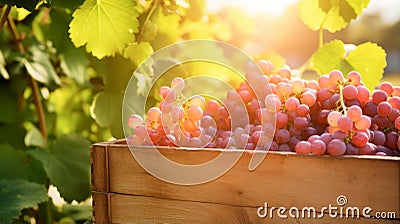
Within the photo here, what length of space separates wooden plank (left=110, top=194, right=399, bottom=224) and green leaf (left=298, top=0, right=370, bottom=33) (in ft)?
1.37

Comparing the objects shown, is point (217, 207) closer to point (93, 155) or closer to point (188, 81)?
point (93, 155)

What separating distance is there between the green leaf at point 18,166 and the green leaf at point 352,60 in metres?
0.58

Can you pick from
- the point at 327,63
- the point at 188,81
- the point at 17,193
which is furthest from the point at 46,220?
the point at 327,63

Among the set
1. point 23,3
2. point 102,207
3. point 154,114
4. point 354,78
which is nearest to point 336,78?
point 354,78

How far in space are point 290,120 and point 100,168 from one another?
0.85ft

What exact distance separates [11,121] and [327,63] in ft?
2.28

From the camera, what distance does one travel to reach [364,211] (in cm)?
56

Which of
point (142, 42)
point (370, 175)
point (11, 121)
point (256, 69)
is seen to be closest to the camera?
point (370, 175)

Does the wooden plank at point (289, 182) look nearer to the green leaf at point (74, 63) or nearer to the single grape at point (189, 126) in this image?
the single grape at point (189, 126)

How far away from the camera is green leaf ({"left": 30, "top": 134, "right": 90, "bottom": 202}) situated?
950 millimetres

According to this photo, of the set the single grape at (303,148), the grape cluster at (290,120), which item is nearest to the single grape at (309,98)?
the grape cluster at (290,120)

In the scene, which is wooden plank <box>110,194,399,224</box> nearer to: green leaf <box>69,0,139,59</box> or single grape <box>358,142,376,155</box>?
single grape <box>358,142,376,155</box>

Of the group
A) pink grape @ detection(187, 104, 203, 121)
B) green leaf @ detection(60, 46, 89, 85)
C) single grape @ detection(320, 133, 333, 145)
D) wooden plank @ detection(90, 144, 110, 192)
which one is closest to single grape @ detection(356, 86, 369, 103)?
single grape @ detection(320, 133, 333, 145)

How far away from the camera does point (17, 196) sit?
34.9 inches
